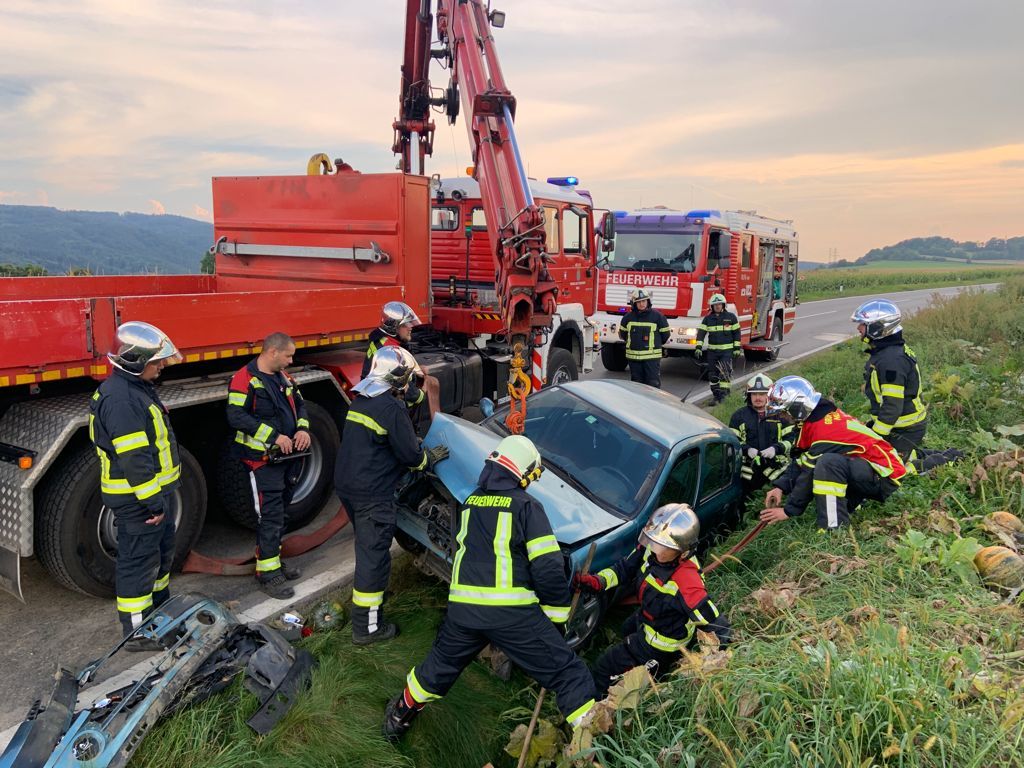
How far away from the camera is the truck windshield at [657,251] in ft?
35.7

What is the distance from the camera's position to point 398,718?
10.2ft

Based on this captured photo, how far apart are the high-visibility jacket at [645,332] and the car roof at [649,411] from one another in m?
2.99

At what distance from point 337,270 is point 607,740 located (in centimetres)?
495

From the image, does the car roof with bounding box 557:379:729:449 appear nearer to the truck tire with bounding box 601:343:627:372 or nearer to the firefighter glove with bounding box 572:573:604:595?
the firefighter glove with bounding box 572:573:604:595

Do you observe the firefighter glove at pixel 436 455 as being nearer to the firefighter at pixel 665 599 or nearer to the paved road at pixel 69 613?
the firefighter at pixel 665 599

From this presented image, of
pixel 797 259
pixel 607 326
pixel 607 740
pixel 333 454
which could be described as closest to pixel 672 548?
pixel 607 740

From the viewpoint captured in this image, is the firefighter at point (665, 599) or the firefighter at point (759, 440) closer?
the firefighter at point (665, 599)

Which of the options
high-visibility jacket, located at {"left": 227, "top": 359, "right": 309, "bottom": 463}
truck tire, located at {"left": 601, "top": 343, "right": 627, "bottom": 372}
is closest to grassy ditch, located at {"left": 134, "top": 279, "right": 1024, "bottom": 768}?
high-visibility jacket, located at {"left": 227, "top": 359, "right": 309, "bottom": 463}

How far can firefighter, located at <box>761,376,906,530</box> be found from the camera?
4230 mm

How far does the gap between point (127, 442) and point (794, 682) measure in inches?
125

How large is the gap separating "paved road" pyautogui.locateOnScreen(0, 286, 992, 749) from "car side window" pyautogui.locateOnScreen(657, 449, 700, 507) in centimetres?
219

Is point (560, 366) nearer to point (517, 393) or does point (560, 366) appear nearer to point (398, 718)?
point (517, 393)

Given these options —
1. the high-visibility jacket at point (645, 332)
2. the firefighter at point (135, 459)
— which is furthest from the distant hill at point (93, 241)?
the firefighter at point (135, 459)

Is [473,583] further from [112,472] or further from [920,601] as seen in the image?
[920,601]
